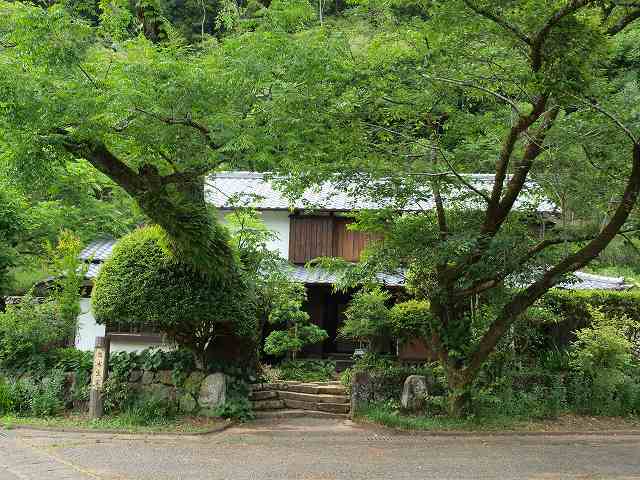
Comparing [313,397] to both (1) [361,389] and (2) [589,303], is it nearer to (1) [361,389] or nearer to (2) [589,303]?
(1) [361,389]

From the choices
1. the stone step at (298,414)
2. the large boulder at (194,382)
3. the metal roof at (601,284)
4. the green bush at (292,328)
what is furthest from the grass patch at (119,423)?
the metal roof at (601,284)

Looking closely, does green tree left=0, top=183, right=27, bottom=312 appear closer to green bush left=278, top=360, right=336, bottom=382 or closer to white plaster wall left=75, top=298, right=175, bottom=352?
white plaster wall left=75, top=298, right=175, bottom=352

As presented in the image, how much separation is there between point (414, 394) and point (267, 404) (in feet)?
10.0

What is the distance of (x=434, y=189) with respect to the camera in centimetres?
1114

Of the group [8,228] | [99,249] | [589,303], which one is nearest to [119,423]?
[8,228]

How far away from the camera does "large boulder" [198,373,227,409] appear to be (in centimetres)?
1182

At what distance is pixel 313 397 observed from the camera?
13.5 m

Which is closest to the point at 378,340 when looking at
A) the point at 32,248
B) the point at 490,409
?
the point at 490,409

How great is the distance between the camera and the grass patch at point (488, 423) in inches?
448

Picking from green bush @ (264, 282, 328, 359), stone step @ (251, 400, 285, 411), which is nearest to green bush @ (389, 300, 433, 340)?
green bush @ (264, 282, 328, 359)

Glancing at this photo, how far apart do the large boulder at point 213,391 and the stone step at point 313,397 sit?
201 cm

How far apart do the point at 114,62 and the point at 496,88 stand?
6088 mm

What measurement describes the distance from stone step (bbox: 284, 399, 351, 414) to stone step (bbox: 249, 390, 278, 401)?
334 mm

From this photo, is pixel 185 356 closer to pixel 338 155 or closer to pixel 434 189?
pixel 338 155
